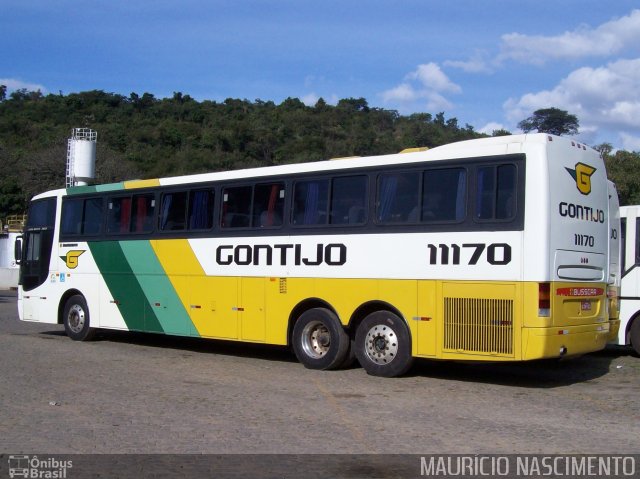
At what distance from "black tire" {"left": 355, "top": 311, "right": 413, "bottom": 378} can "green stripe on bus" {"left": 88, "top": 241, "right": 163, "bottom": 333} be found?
4.93 m

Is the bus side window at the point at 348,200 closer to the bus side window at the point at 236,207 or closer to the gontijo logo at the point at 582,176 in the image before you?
the bus side window at the point at 236,207

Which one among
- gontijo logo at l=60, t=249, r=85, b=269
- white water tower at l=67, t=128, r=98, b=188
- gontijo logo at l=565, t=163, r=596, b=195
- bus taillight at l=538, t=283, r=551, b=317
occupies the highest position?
white water tower at l=67, t=128, r=98, b=188

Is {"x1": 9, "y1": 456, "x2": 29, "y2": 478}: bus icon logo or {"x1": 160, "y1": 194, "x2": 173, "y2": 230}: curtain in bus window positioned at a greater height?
{"x1": 160, "y1": 194, "x2": 173, "y2": 230}: curtain in bus window

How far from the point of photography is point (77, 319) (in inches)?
650

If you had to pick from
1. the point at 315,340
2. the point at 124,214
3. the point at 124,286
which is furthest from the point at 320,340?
the point at 124,214

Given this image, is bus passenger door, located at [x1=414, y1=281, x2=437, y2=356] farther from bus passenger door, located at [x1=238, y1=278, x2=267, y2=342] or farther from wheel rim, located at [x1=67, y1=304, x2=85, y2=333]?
wheel rim, located at [x1=67, y1=304, x2=85, y2=333]

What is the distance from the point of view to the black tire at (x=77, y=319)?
16297 millimetres

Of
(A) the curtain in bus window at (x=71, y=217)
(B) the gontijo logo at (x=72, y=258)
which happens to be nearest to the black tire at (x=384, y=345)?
(B) the gontijo logo at (x=72, y=258)

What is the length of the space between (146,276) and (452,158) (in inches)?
278

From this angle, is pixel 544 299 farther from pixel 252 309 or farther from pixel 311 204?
pixel 252 309

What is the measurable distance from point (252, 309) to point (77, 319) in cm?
548

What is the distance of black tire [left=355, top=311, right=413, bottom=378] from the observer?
1109 cm

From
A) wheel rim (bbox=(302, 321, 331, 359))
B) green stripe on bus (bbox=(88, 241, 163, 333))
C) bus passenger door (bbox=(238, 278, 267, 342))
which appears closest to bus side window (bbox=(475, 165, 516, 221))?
wheel rim (bbox=(302, 321, 331, 359))

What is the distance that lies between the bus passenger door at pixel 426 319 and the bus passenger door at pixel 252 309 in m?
3.19
